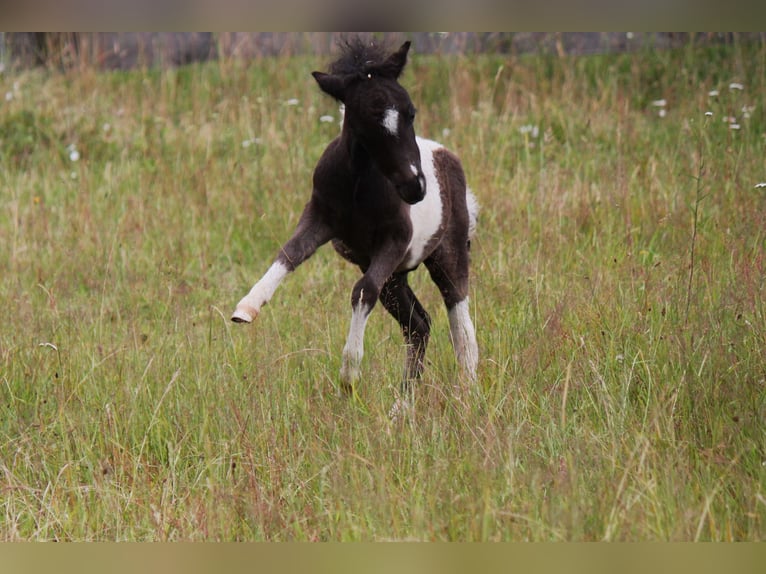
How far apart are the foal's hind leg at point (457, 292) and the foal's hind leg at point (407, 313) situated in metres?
0.14

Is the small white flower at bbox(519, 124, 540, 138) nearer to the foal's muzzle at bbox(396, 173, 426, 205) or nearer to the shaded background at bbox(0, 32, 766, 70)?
the shaded background at bbox(0, 32, 766, 70)

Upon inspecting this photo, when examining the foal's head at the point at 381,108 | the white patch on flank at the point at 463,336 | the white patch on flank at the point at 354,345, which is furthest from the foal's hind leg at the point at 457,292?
the foal's head at the point at 381,108

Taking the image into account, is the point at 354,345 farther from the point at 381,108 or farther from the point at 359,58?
the point at 359,58

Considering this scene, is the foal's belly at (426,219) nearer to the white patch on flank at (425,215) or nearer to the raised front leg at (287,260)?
the white patch on flank at (425,215)

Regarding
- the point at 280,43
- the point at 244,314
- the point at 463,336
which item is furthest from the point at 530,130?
the point at 244,314

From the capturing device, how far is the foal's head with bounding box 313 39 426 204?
3912 millimetres

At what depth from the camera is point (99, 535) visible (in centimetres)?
349

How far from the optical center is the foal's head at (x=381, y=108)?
3.91 meters

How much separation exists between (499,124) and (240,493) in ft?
18.5

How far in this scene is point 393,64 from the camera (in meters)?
3.99

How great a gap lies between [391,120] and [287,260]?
68 centimetres

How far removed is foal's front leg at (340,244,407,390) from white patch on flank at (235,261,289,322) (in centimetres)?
31

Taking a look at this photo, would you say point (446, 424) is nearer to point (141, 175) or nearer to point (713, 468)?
point (713, 468)

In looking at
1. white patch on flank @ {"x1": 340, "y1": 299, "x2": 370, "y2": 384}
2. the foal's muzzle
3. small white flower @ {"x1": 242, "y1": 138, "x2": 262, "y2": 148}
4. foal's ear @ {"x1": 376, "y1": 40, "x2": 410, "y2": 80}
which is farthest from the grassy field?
foal's ear @ {"x1": 376, "y1": 40, "x2": 410, "y2": 80}
